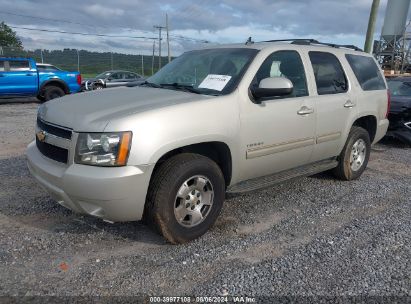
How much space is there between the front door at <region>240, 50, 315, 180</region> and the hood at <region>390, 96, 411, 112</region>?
4590mm

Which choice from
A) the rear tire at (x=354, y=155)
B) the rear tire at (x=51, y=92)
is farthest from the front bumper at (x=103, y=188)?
the rear tire at (x=51, y=92)

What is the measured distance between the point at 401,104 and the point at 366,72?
126 inches

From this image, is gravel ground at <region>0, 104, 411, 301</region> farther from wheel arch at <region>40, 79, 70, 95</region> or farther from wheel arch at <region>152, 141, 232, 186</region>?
wheel arch at <region>40, 79, 70, 95</region>

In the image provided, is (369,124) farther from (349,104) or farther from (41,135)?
(41,135)

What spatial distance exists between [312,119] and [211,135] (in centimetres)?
151

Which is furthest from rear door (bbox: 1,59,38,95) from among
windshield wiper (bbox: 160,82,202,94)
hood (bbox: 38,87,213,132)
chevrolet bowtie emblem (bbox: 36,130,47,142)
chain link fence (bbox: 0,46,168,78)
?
chain link fence (bbox: 0,46,168,78)

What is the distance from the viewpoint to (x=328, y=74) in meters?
4.77

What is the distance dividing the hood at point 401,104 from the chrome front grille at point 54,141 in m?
7.13

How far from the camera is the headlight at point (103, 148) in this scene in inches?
117

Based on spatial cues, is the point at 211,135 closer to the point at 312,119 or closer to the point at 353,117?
the point at 312,119

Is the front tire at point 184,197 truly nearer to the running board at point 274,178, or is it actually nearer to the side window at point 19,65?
the running board at point 274,178

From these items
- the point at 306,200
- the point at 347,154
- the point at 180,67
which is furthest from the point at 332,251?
the point at 180,67

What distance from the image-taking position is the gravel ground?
2.88 m

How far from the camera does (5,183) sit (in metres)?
4.96
